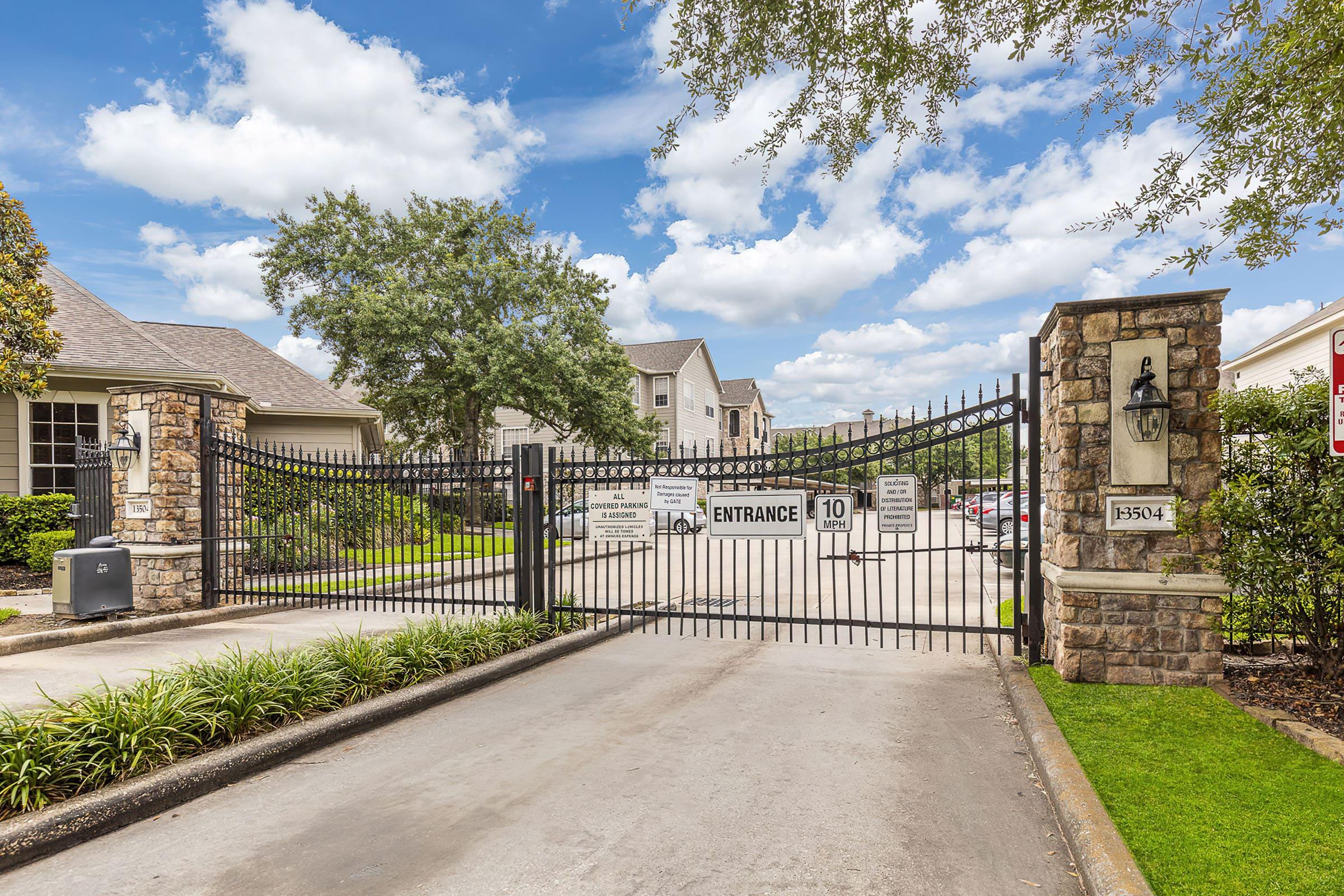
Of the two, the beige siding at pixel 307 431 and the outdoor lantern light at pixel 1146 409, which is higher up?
the beige siding at pixel 307 431

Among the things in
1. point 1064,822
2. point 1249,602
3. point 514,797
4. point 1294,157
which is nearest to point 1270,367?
point 1294,157

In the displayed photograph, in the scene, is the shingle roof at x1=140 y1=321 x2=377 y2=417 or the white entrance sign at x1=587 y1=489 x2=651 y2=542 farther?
the shingle roof at x1=140 y1=321 x2=377 y2=417

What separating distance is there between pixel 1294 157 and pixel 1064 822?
6.87m

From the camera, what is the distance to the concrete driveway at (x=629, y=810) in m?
3.43

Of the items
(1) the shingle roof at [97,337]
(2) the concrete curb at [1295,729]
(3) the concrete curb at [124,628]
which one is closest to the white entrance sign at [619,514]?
(2) the concrete curb at [1295,729]

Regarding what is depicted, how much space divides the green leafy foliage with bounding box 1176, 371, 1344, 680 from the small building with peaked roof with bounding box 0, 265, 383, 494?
45.7ft

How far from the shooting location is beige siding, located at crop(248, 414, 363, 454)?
20.1m

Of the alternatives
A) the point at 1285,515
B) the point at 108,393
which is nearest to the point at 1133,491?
the point at 1285,515

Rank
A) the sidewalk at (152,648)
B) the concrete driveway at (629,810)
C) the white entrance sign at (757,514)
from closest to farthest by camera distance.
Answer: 1. the concrete driveway at (629,810)
2. the sidewalk at (152,648)
3. the white entrance sign at (757,514)

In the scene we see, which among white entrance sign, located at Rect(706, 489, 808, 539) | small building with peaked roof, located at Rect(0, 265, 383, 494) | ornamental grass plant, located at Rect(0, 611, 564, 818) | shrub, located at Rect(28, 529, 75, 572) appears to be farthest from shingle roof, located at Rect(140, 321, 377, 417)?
white entrance sign, located at Rect(706, 489, 808, 539)

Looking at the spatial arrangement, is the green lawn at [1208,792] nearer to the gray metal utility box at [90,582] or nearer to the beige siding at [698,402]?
the gray metal utility box at [90,582]

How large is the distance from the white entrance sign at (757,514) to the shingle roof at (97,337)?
13867mm

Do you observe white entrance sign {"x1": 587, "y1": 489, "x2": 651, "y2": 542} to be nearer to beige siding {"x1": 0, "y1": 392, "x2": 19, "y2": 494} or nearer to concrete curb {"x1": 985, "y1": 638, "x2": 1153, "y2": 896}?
concrete curb {"x1": 985, "y1": 638, "x2": 1153, "y2": 896}

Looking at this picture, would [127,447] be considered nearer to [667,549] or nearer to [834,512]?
[667,549]
